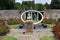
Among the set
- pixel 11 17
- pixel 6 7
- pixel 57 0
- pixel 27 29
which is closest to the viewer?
pixel 27 29

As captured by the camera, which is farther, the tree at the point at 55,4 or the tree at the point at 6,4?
the tree at the point at 55,4

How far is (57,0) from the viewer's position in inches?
1854

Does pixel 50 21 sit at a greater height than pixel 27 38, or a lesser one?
Answer: lesser

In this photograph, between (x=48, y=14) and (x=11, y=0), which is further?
(x=11, y=0)

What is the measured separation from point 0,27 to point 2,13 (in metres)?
14.3

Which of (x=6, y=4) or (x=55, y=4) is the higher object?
(x=6, y=4)

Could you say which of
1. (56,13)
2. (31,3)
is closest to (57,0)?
(31,3)

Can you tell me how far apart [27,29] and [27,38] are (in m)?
2.99

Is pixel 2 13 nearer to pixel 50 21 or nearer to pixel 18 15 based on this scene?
pixel 18 15

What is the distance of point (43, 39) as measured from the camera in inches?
576

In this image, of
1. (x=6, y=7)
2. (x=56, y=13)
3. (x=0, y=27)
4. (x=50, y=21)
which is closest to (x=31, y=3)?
(x=6, y=7)

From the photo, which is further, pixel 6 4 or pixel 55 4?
pixel 55 4

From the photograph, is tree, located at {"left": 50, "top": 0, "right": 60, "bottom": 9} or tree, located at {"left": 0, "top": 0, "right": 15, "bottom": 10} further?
tree, located at {"left": 50, "top": 0, "right": 60, "bottom": 9}

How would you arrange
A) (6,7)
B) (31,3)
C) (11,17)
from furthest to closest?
(31,3), (6,7), (11,17)
